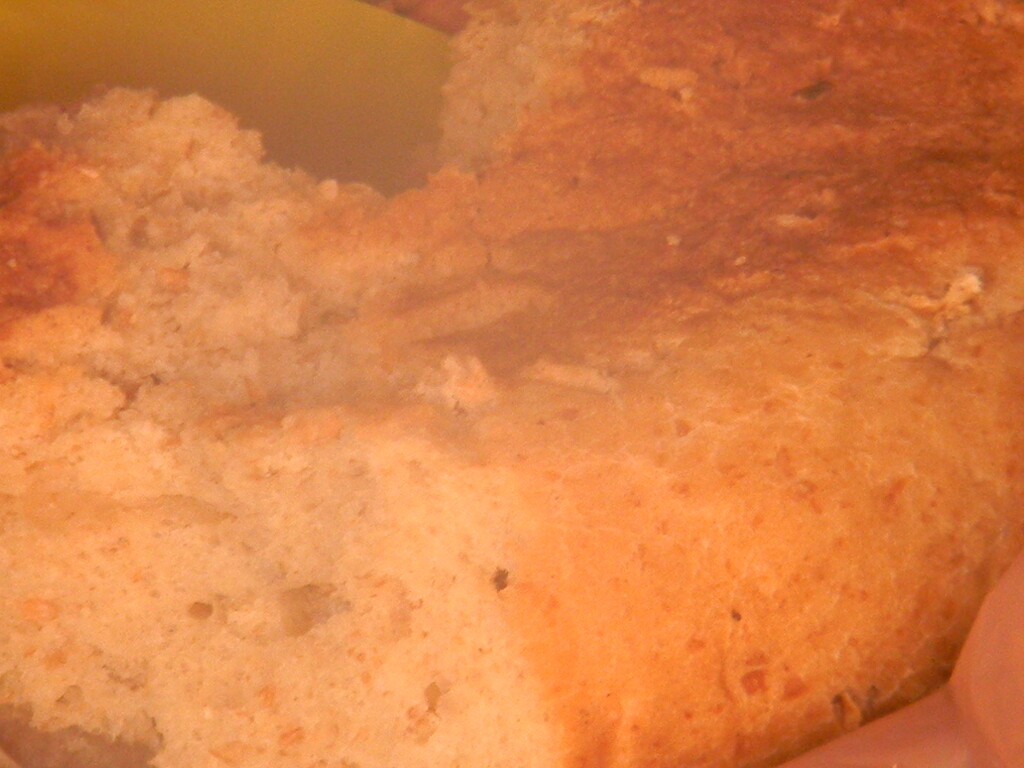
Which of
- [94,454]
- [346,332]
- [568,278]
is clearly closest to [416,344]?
[346,332]

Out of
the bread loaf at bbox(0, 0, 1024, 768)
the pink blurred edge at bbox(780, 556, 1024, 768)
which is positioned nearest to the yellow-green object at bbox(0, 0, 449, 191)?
the bread loaf at bbox(0, 0, 1024, 768)

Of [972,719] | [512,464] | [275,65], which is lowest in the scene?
[972,719]

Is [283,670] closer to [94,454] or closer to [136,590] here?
[136,590]

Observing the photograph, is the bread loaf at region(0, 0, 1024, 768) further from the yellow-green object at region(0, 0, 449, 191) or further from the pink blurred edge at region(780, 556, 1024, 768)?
the yellow-green object at region(0, 0, 449, 191)

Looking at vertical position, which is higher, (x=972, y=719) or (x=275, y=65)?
(x=275, y=65)

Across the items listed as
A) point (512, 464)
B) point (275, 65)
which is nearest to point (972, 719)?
point (512, 464)

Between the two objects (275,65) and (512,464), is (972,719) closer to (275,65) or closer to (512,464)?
(512,464)
